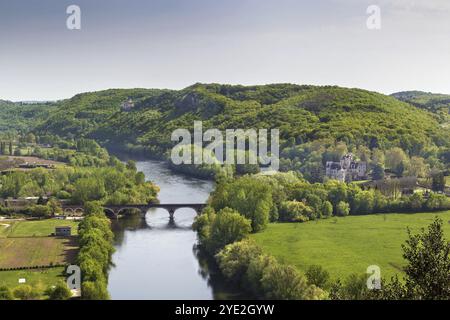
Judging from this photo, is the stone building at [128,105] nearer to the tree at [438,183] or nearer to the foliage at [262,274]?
the tree at [438,183]

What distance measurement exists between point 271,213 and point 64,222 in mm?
14314

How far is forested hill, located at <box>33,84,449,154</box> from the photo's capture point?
69.1 meters

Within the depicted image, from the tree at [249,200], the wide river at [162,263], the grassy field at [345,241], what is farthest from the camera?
the tree at [249,200]

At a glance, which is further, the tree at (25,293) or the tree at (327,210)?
the tree at (327,210)

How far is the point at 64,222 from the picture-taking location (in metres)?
A: 39.6

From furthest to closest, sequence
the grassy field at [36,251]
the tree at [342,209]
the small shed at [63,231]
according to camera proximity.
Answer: the tree at [342,209], the small shed at [63,231], the grassy field at [36,251]

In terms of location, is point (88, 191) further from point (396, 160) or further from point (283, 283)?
point (396, 160)

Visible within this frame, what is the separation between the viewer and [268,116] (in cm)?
8131

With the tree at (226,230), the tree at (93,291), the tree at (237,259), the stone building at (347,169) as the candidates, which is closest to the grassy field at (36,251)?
the tree at (93,291)

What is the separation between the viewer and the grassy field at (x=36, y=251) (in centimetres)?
2811

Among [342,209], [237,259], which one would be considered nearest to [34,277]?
[237,259]

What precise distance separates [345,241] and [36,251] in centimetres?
1705

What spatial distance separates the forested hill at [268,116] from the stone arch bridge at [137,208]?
27.3 m
